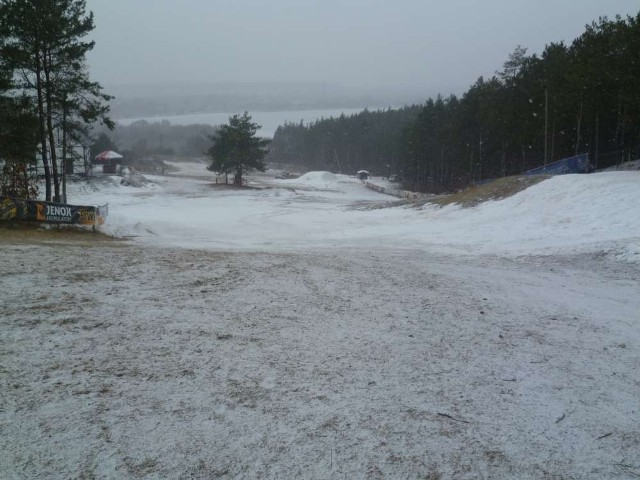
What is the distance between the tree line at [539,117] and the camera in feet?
121

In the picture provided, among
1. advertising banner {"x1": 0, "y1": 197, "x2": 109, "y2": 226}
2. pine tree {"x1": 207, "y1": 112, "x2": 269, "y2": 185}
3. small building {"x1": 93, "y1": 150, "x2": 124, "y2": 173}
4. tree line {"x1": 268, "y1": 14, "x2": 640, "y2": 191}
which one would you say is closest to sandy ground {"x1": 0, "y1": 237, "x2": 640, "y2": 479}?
advertising banner {"x1": 0, "y1": 197, "x2": 109, "y2": 226}

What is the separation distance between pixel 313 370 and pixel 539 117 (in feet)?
169

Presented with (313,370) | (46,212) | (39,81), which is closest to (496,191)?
(313,370)

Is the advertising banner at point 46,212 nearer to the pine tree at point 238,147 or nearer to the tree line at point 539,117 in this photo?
the tree line at point 539,117

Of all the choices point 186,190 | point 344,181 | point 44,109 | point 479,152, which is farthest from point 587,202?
point 344,181

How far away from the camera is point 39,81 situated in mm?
22688

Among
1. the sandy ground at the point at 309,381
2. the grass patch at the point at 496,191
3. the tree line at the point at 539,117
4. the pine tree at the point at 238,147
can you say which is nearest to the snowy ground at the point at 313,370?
the sandy ground at the point at 309,381

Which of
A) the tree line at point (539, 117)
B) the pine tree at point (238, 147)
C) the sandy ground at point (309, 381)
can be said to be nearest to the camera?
the sandy ground at point (309, 381)

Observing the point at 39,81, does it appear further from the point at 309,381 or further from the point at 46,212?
the point at 309,381

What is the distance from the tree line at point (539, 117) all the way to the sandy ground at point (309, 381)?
1457 inches

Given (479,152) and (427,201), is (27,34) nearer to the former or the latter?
(427,201)

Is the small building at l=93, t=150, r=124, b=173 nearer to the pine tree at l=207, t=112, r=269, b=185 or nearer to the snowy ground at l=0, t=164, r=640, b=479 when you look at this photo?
the pine tree at l=207, t=112, r=269, b=185

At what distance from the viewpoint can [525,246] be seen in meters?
15.0

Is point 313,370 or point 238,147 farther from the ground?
point 238,147
